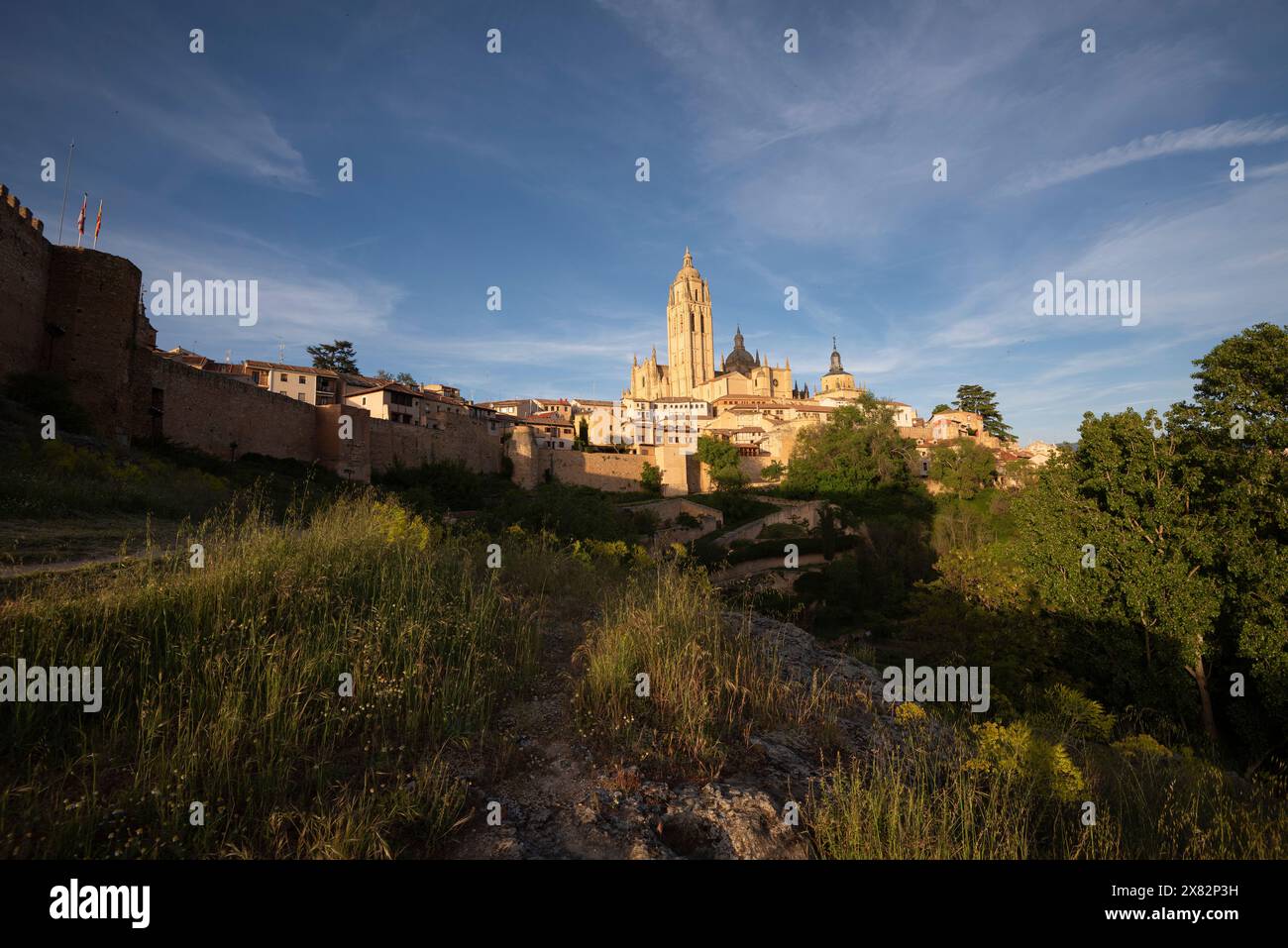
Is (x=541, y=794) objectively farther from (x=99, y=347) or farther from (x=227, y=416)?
(x=227, y=416)

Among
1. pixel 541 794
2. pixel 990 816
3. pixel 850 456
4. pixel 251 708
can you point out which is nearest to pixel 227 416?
pixel 251 708

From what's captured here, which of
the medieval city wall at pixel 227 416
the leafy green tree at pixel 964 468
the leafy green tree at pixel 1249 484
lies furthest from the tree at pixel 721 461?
the leafy green tree at pixel 1249 484

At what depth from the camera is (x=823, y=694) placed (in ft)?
15.3

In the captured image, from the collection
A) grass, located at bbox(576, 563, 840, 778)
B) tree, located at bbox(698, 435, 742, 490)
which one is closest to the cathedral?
tree, located at bbox(698, 435, 742, 490)

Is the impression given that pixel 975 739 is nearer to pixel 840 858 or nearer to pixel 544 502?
pixel 840 858

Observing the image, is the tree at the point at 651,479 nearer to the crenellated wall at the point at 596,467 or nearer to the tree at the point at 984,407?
the crenellated wall at the point at 596,467

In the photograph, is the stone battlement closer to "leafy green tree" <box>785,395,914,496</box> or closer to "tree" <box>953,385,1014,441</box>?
"leafy green tree" <box>785,395,914,496</box>

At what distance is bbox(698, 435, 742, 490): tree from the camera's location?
54.7 metres

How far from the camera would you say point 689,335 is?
356 feet

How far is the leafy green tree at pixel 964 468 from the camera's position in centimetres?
5041

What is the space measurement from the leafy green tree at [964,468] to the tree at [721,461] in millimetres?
18688
